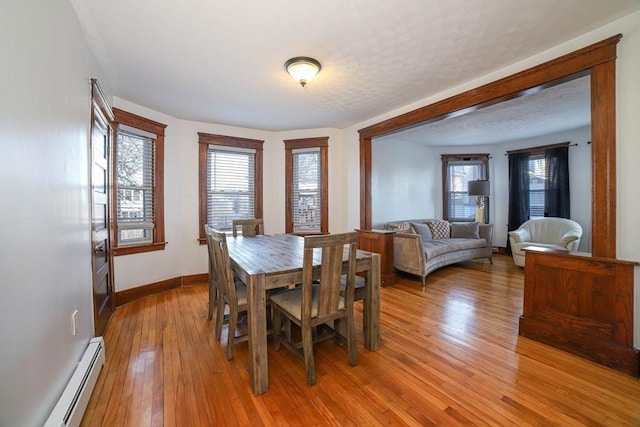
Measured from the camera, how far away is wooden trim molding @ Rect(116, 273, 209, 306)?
132 inches

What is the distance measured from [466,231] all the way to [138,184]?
5.86 meters

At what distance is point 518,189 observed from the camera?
582 cm

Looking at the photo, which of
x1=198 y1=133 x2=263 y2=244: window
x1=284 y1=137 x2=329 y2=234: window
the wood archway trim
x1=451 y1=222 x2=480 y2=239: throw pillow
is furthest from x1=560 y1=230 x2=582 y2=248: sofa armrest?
x1=198 y1=133 x2=263 y2=244: window

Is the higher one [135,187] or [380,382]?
[135,187]

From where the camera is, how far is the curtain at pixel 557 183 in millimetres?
5164

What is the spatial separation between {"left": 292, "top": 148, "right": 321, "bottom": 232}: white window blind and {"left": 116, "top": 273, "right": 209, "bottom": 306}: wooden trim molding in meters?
1.85

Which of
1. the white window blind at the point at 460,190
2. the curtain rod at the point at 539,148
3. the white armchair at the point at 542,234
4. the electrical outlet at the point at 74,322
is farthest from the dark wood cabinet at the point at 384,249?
the curtain rod at the point at 539,148

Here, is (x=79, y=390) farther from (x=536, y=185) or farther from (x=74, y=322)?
(x=536, y=185)

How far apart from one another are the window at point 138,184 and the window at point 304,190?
2.04 meters

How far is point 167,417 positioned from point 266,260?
1125 mm

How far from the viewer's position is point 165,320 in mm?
2846

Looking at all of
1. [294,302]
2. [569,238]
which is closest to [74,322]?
[294,302]

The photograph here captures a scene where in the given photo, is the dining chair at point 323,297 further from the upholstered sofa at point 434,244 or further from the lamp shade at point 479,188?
the lamp shade at point 479,188

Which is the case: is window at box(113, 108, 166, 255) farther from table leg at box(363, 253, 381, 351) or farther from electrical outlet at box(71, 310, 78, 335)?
table leg at box(363, 253, 381, 351)
